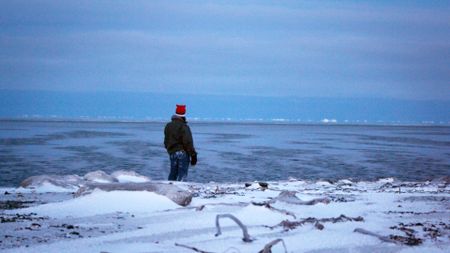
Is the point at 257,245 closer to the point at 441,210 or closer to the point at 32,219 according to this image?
the point at 32,219

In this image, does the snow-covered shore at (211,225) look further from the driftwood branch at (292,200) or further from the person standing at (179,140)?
the person standing at (179,140)

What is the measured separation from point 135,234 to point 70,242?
0.69 metres

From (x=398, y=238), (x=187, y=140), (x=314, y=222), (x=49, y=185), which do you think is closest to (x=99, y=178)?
(x=49, y=185)

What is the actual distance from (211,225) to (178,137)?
23.8ft

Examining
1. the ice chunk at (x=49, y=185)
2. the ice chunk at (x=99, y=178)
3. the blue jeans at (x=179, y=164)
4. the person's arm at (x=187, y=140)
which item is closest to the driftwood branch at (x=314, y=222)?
the ice chunk at (x=49, y=185)

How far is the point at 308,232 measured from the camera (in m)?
5.53

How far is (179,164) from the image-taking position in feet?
43.1

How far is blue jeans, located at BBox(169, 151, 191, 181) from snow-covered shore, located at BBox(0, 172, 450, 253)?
4.68 metres

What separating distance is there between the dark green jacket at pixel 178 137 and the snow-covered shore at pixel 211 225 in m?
4.53

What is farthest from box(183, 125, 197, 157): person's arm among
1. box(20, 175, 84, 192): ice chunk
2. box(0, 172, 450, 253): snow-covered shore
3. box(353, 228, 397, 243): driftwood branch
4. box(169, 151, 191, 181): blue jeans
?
box(353, 228, 397, 243): driftwood branch

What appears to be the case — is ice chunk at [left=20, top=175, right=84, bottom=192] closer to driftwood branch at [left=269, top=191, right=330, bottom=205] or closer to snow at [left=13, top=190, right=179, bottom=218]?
snow at [left=13, top=190, right=179, bottom=218]

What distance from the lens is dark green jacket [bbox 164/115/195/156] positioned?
42.2 feet

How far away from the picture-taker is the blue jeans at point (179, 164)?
13057mm

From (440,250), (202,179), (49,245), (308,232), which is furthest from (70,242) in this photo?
(202,179)
